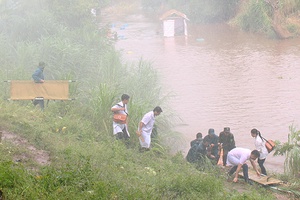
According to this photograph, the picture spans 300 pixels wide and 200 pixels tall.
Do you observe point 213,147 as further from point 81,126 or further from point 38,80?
point 38,80

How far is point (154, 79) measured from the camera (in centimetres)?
1656

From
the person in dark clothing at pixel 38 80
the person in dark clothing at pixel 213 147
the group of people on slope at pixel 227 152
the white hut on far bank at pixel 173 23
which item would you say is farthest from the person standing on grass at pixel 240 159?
the white hut on far bank at pixel 173 23

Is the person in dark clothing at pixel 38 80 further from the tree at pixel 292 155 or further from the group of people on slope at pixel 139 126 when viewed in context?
the tree at pixel 292 155

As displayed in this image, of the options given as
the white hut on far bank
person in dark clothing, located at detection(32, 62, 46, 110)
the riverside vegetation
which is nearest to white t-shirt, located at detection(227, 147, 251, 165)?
the riverside vegetation

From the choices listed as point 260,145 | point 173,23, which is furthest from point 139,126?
point 173,23

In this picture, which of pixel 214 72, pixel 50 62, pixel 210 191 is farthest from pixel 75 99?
pixel 214 72

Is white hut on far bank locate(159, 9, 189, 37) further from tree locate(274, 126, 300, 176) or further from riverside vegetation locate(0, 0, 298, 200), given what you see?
tree locate(274, 126, 300, 176)

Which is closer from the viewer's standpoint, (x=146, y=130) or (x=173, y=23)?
(x=146, y=130)

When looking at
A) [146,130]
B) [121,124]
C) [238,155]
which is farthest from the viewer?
[121,124]

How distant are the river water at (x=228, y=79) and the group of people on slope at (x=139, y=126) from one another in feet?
7.21

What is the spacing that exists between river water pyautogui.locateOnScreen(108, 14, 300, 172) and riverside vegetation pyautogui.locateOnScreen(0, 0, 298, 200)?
1785mm

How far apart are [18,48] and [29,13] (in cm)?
366

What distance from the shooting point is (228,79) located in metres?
20.4

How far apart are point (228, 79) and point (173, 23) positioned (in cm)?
1314
